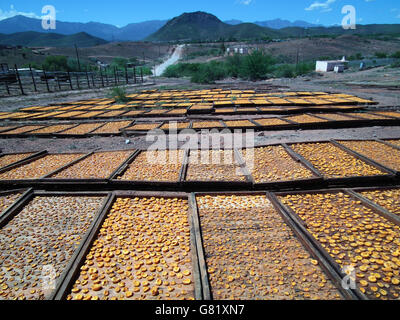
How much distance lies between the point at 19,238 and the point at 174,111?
9029 mm

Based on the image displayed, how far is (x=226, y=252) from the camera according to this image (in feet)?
8.92

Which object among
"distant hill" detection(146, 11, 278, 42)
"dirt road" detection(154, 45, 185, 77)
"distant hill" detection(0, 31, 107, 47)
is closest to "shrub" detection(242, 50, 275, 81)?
"dirt road" detection(154, 45, 185, 77)

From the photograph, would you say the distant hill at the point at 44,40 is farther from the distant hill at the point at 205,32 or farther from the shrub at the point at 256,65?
the shrub at the point at 256,65

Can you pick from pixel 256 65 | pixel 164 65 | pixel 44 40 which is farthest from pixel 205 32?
pixel 256 65

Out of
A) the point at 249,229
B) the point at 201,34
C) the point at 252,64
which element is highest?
the point at 201,34

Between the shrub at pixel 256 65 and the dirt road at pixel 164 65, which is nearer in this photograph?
the shrub at pixel 256 65

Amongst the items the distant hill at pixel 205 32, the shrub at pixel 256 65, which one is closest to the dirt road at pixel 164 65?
the shrub at pixel 256 65

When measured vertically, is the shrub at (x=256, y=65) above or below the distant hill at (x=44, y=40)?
below

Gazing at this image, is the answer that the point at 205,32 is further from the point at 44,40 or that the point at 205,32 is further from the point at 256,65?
the point at 256,65

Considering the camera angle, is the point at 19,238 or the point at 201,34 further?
the point at 201,34

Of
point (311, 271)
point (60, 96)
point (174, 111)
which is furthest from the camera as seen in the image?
point (60, 96)

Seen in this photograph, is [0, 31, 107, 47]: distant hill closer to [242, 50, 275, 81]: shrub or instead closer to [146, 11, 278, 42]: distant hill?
[146, 11, 278, 42]: distant hill
